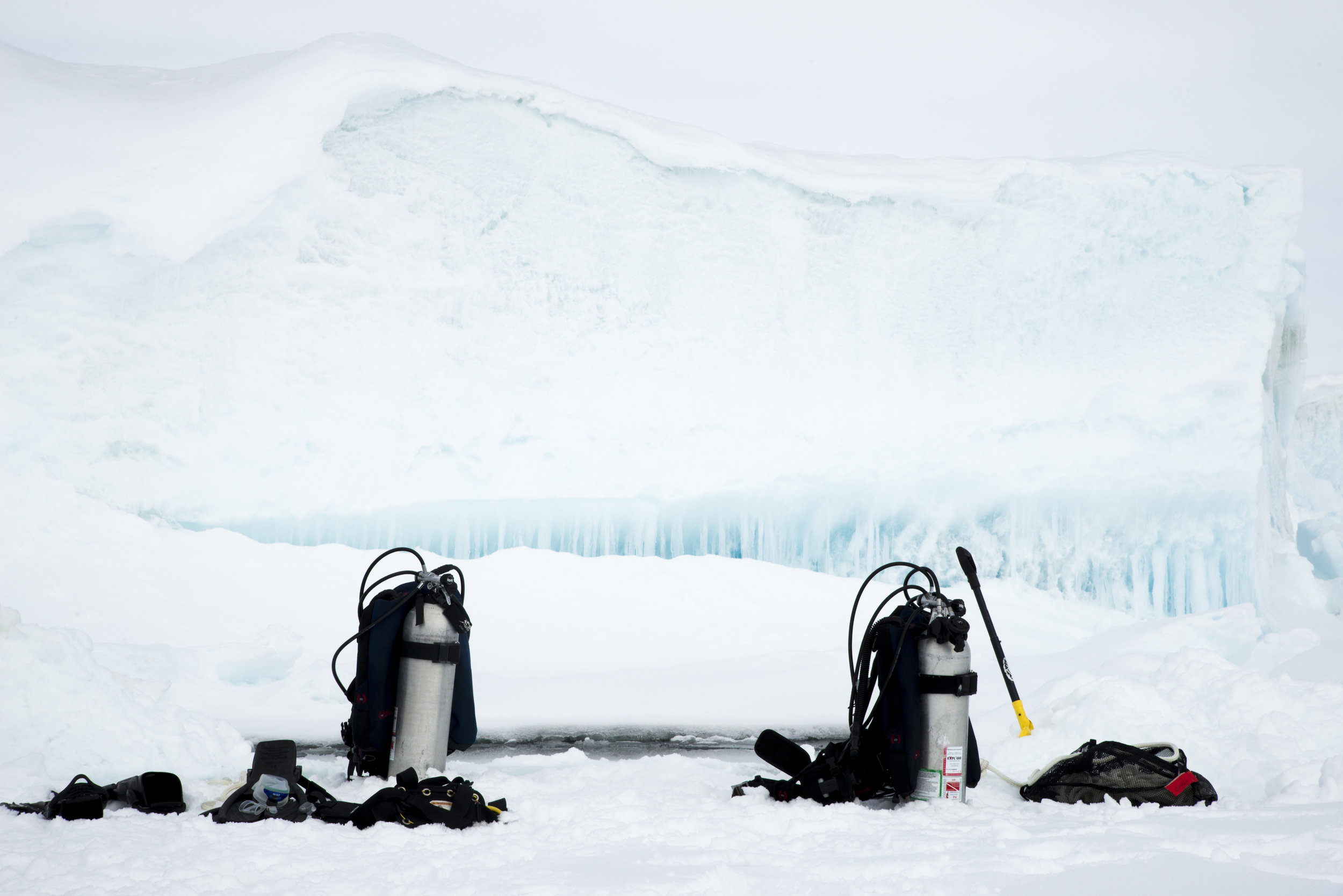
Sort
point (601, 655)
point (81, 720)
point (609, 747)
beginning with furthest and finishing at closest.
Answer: point (601, 655), point (609, 747), point (81, 720)

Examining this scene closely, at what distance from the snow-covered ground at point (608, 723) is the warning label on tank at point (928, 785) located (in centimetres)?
14

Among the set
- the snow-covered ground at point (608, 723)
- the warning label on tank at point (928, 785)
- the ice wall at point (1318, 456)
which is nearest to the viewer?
the snow-covered ground at point (608, 723)

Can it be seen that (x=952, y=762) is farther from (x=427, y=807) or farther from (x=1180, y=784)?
(x=427, y=807)

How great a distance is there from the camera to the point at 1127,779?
280 centimetres

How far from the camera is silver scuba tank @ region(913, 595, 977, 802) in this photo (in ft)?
9.44

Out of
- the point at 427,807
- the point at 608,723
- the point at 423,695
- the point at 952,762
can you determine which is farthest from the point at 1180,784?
the point at 608,723

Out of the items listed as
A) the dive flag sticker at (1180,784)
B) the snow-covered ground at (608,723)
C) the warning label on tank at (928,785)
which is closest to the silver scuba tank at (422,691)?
the snow-covered ground at (608,723)

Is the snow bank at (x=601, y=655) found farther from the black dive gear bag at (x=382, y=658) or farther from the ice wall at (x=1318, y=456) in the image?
the ice wall at (x=1318, y=456)

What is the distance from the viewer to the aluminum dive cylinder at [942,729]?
2.88 m

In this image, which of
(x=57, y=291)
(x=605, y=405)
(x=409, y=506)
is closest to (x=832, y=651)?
(x=605, y=405)

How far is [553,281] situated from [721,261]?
156cm

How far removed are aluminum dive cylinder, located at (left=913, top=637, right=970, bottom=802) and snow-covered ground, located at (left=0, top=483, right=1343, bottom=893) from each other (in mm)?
142

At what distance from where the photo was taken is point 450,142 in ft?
27.2

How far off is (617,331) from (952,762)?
636cm
